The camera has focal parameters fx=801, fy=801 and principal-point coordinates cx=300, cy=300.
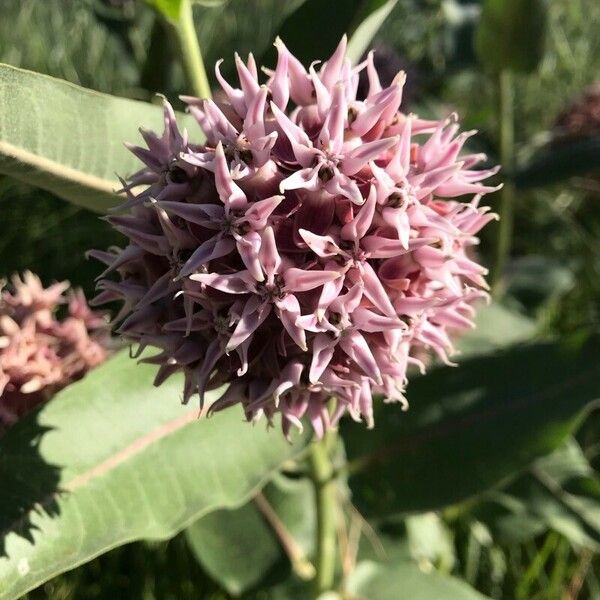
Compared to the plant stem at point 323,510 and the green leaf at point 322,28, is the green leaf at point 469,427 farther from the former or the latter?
the green leaf at point 322,28

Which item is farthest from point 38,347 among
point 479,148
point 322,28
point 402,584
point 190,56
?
point 479,148

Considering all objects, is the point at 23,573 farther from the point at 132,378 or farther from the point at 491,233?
the point at 491,233

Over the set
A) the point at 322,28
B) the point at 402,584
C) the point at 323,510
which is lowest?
the point at 402,584

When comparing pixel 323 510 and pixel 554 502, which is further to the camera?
pixel 554 502

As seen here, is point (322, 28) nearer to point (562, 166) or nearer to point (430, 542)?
point (562, 166)

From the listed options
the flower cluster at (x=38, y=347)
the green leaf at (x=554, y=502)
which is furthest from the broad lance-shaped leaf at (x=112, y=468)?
the green leaf at (x=554, y=502)

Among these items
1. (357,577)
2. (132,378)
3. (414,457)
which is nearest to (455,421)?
(414,457)
